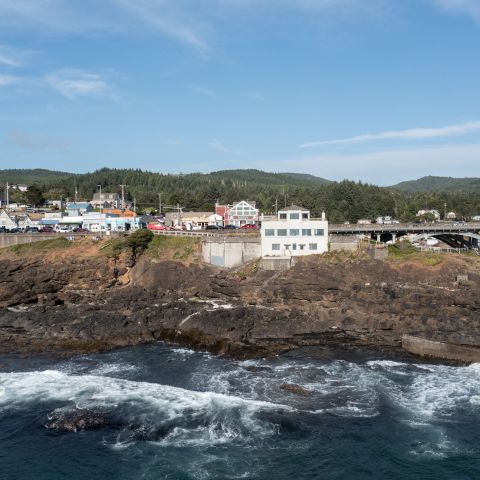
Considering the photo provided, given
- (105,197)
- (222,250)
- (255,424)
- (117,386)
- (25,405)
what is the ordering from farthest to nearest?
(105,197), (222,250), (117,386), (25,405), (255,424)

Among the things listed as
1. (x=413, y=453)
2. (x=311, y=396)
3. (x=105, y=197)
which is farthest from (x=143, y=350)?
(x=105, y=197)

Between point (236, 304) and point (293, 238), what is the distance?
13.1 metres

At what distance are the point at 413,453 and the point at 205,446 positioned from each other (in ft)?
34.8

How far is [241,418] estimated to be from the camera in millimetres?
30578

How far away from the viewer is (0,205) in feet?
403

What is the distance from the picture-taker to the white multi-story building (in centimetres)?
6103

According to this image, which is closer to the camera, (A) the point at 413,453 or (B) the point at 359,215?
(A) the point at 413,453

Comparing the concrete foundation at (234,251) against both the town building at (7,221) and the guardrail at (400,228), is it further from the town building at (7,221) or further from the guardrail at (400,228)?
the town building at (7,221)

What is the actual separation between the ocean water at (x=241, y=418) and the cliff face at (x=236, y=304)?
4.85m

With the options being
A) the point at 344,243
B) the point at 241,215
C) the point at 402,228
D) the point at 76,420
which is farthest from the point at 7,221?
the point at 76,420

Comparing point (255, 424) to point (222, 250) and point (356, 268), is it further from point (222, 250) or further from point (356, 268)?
point (222, 250)

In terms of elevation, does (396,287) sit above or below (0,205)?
below

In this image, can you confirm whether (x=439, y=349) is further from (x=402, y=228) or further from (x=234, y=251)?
(x=402, y=228)

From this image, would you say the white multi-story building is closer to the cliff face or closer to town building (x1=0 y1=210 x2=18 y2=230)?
the cliff face
